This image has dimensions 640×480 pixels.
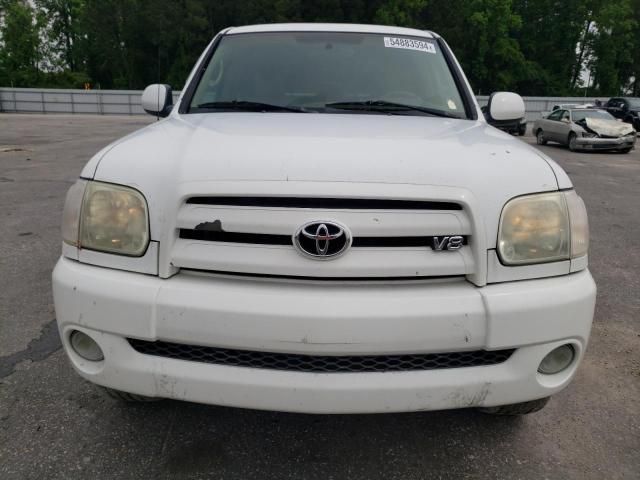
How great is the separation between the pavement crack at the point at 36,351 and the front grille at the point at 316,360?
140 cm

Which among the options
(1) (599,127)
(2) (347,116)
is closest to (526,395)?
(2) (347,116)

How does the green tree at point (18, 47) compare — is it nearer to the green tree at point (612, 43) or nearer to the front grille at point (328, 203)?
the green tree at point (612, 43)

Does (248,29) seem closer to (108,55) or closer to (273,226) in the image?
(273,226)

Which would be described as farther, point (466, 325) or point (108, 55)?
point (108, 55)

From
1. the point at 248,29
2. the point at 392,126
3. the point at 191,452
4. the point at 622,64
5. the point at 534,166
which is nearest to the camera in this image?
the point at 534,166

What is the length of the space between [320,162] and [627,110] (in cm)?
2804

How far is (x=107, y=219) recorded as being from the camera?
70.9 inches

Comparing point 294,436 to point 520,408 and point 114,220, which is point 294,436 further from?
point 114,220

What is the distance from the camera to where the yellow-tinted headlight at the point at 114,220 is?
5.75ft

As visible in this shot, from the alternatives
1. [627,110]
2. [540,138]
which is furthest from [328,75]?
[627,110]

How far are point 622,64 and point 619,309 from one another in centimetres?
6502

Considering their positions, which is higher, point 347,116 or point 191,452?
point 347,116

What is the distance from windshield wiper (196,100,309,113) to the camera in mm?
2688

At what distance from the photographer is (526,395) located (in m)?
1.76
